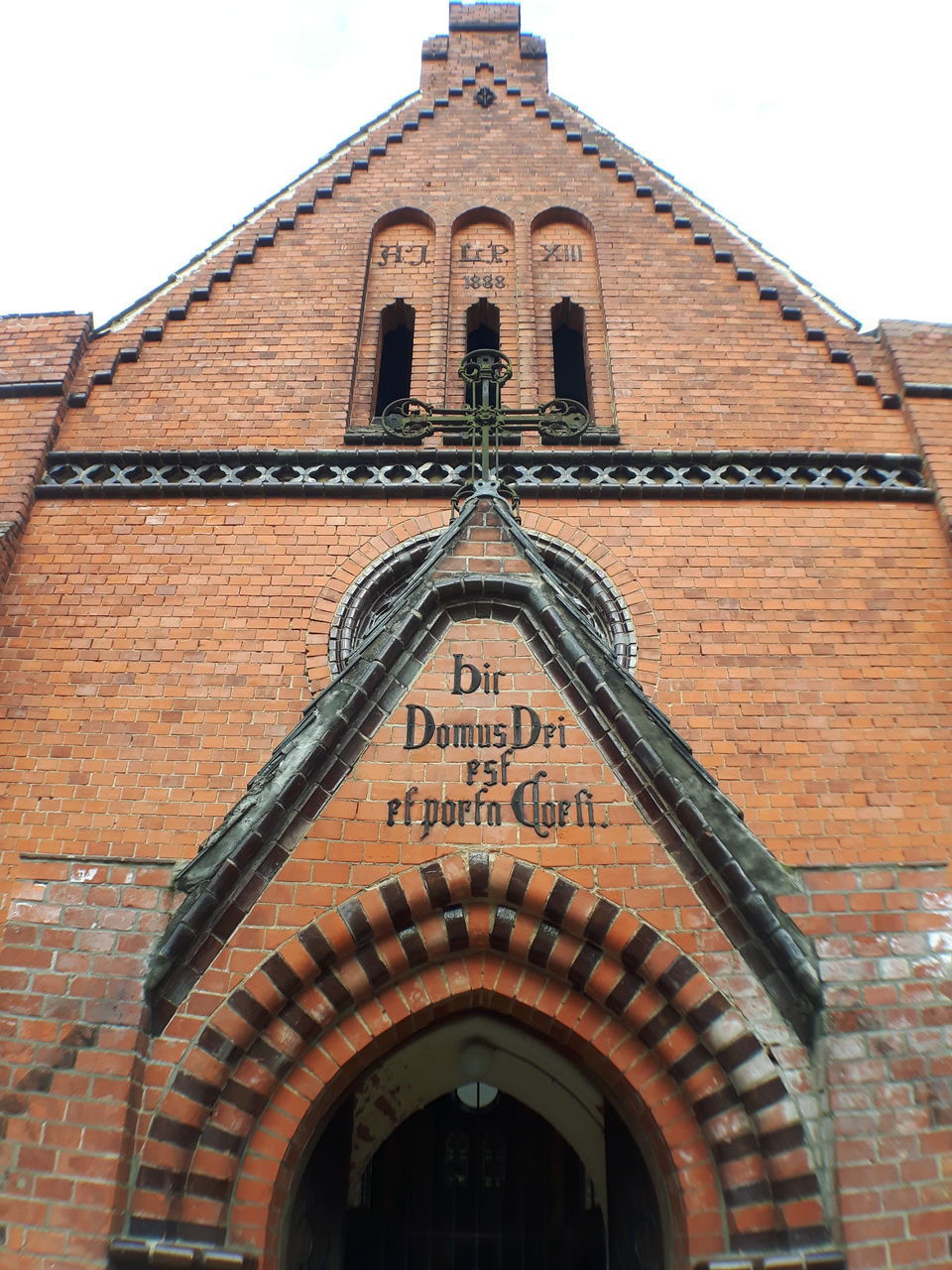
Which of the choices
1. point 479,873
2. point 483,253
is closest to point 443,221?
point 483,253

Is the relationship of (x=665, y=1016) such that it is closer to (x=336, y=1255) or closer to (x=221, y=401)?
(x=336, y=1255)

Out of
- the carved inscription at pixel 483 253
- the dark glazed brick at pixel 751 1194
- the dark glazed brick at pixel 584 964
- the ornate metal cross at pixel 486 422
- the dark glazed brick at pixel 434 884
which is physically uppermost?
the carved inscription at pixel 483 253

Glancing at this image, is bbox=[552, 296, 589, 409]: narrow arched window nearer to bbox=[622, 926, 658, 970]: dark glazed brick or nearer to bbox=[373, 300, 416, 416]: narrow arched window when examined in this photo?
bbox=[373, 300, 416, 416]: narrow arched window

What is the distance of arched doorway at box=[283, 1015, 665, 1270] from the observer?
4.63 m

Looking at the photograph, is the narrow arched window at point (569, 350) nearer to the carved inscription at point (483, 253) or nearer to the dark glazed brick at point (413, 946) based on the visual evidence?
the carved inscription at point (483, 253)

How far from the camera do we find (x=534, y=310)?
802 centimetres

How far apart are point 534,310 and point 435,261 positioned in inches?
45.9

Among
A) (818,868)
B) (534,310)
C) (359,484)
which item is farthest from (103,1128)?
(534,310)

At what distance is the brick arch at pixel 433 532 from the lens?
568 centimetres

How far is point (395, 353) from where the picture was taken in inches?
337

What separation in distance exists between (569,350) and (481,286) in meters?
1.05

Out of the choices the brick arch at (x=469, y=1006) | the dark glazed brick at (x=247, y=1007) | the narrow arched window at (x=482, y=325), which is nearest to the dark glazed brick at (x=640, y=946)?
the brick arch at (x=469, y=1006)

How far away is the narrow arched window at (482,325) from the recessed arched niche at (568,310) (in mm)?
462

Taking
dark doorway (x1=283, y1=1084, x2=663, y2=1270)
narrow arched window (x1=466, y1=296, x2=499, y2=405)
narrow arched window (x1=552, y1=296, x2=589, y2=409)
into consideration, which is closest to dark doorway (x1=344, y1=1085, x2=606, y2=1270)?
dark doorway (x1=283, y1=1084, x2=663, y2=1270)
